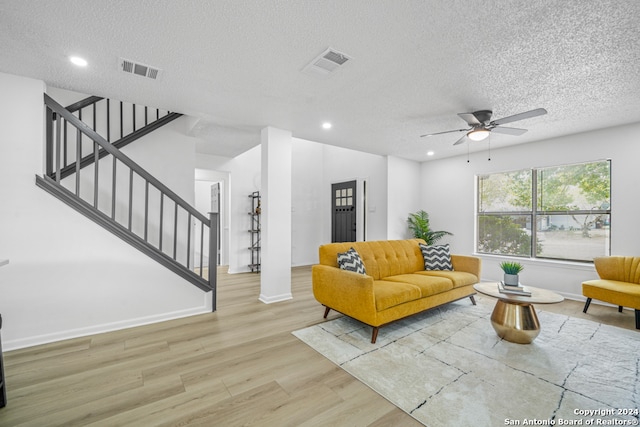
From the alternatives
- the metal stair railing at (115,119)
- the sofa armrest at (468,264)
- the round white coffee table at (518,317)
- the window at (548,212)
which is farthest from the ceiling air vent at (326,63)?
the window at (548,212)

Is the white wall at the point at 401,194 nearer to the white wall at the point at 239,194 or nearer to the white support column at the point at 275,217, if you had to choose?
the white support column at the point at 275,217

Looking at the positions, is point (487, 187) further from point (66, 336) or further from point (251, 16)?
point (66, 336)

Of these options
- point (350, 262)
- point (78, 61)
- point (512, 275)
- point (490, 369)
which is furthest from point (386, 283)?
point (78, 61)

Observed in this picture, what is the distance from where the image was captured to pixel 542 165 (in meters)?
4.55

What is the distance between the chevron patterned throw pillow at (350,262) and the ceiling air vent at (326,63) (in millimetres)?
1915

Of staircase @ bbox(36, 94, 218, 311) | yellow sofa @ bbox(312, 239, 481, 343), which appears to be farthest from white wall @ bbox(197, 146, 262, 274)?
yellow sofa @ bbox(312, 239, 481, 343)

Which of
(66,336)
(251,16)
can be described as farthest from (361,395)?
(66,336)

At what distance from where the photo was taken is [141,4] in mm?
1702

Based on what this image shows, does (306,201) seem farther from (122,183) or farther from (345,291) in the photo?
(345,291)

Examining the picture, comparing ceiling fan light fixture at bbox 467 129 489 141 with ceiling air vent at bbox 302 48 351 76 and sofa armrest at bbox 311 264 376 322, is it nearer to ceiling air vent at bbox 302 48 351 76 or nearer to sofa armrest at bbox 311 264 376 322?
ceiling air vent at bbox 302 48 351 76

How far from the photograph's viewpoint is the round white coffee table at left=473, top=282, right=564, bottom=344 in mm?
2578

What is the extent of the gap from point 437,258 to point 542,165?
2630 millimetres

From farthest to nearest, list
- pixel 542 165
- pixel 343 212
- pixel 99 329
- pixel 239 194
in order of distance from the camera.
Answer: pixel 343 212 → pixel 239 194 → pixel 542 165 → pixel 99 329

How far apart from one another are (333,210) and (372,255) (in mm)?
3613
